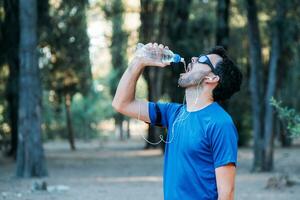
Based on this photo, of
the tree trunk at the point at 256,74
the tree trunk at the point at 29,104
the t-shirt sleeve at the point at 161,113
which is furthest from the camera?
the tree trunk at the point at 256,74

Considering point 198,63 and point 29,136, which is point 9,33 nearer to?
point 29,136

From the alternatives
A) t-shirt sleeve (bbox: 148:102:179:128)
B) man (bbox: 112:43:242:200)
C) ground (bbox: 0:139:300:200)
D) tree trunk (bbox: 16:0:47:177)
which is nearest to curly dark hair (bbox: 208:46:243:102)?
man (bbox: 112:43:242:200)

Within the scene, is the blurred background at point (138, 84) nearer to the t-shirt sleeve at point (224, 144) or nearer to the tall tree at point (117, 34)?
the tall tree at point (117, 34)

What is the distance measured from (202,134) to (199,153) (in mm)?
118

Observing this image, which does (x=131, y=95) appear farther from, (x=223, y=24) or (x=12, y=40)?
(x=12, y=40)

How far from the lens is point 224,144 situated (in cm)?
395

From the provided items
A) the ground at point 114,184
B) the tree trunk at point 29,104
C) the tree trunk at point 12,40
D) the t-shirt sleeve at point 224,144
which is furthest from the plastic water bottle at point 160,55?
the tree trunk at point 12,40

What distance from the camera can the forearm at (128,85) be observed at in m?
4.51

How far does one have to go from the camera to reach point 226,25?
23.6 metres

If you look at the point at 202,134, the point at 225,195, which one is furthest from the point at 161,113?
the point at 225,195

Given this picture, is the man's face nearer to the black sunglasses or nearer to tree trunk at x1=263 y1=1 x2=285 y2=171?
the black sunglasses

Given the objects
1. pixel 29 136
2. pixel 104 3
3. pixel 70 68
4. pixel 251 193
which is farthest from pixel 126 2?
pixel 251 193

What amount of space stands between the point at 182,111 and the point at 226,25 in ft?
64.3

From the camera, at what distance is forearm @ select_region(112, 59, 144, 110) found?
4508 millimetres
